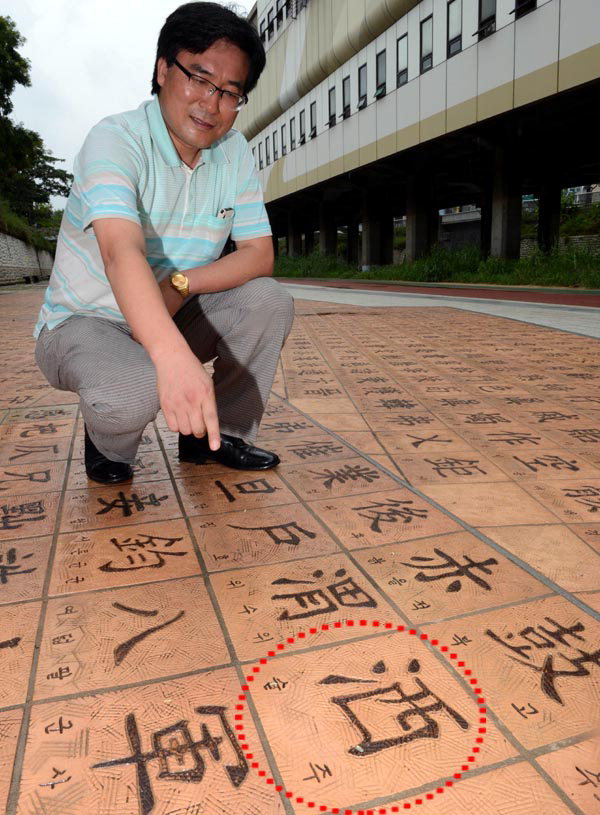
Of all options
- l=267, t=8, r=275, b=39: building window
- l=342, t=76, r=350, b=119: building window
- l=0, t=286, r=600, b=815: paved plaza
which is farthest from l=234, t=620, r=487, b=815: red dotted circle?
l=267, t=8, r=275, b=39: building window

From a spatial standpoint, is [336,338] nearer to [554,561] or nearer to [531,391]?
[531,391]

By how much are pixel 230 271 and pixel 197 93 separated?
59cm

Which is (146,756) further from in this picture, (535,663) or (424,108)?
(424,108)

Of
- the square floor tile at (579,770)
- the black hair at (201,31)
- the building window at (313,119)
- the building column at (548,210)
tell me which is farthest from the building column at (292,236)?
the square floor tile at (579,770)

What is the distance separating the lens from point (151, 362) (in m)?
2.04

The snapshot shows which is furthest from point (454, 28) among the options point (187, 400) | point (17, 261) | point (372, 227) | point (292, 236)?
point (17, 261)

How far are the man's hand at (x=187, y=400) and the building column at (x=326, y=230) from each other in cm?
2567

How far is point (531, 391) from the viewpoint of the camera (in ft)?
12.8

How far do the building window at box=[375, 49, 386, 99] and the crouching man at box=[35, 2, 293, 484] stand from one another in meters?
16.3

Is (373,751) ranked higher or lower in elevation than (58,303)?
lower

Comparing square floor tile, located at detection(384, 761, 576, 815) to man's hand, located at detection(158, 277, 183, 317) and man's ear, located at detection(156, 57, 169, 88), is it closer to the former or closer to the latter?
man's hand, located at detection(158, 277, 183, 317)

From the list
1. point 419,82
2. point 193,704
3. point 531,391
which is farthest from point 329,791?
point 419,82

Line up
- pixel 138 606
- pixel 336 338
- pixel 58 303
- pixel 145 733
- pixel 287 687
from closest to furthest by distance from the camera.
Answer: pixel 145 733 < pixel 287 687 < pixel 138 606 < pixel 58 303 < pixel 336 338

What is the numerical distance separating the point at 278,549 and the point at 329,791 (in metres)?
0.88
